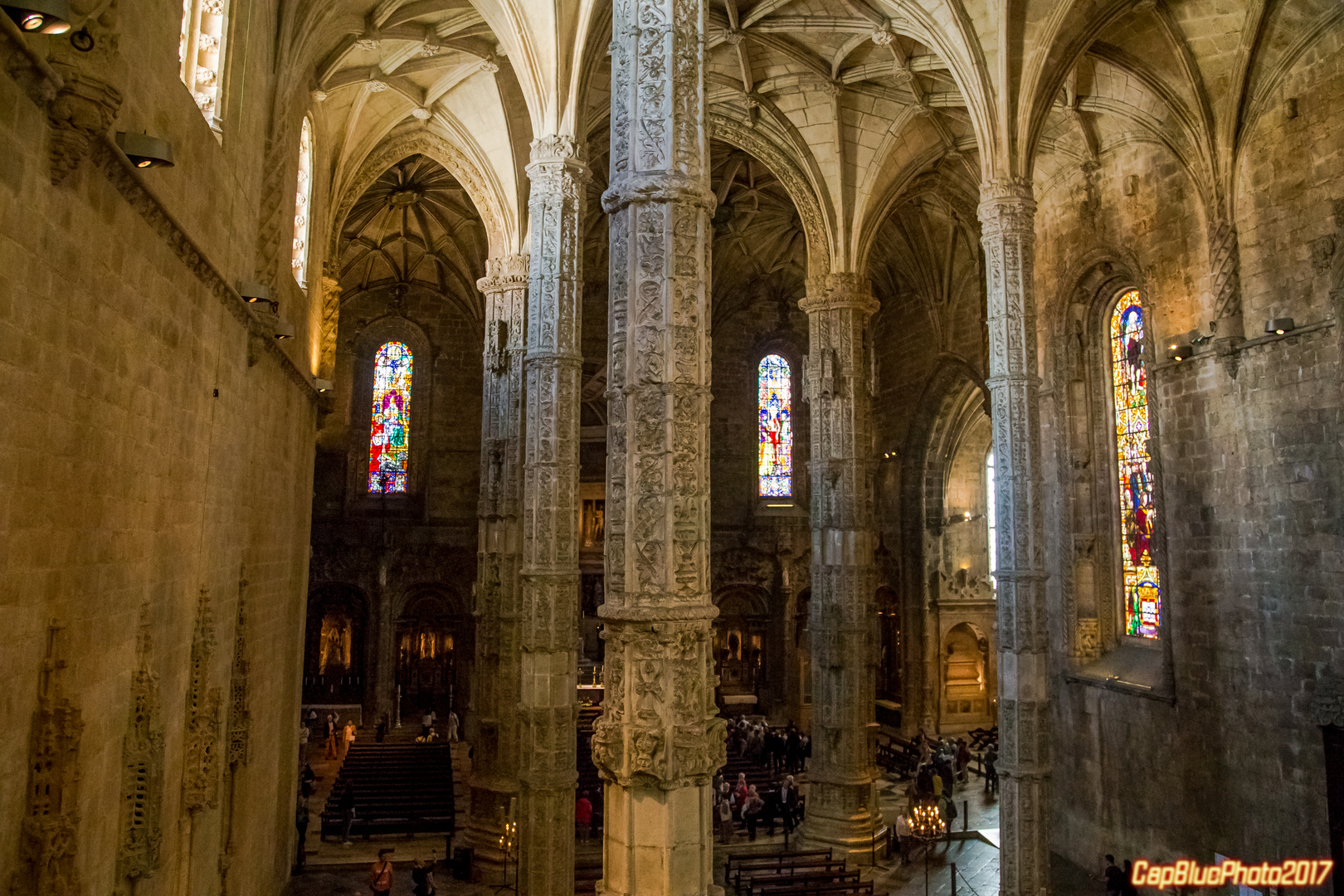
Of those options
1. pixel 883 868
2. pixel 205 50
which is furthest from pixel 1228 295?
pixel 205 50

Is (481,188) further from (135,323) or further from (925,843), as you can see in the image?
(925,843)

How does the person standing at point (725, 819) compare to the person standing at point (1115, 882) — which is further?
the person standing at point (725, 819)

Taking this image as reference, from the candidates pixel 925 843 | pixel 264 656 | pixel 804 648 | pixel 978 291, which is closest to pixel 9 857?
pixel 264 656

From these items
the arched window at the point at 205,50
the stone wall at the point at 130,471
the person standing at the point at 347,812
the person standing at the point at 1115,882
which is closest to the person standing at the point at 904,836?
the person standing at the point at 1115,882

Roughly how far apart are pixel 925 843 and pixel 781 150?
1340cm

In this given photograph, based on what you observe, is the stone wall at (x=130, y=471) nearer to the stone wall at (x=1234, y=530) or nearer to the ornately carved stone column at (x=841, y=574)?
the ornately carved stone column at (x=841, y=574)

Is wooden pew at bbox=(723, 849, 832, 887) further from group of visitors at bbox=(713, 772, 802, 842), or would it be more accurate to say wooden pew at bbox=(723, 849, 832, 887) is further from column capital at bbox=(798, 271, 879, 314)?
column capital at bbox=(798, 271, 879, 314)

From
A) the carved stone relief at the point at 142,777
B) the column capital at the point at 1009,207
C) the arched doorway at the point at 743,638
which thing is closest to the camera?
the carved stone relief at the point at 142,777

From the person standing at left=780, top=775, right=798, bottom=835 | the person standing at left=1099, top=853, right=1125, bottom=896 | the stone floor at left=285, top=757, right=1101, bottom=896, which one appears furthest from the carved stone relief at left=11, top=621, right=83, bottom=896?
the person standing at left=780, top=775, right=798, bottom=835

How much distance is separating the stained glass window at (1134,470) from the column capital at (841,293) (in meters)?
4.63

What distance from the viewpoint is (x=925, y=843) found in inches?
637

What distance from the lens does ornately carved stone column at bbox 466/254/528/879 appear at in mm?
15648

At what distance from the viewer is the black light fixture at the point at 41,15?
4.64 meters

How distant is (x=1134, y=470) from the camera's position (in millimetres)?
16969
